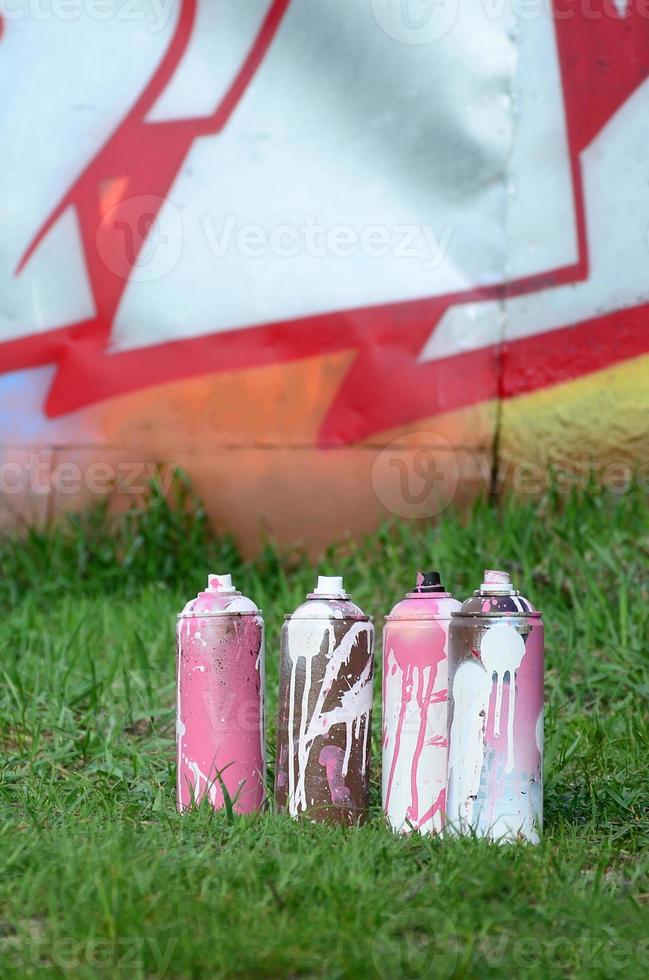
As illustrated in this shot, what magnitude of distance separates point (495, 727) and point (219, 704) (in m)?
0.56

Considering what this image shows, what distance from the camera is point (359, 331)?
173 inches

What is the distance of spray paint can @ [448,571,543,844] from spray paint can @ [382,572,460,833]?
0.24 feet

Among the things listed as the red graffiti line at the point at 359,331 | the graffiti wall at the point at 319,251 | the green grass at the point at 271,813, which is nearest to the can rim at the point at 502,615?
the green grass at the point at 271,813

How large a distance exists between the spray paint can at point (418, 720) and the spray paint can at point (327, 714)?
2.4 inches

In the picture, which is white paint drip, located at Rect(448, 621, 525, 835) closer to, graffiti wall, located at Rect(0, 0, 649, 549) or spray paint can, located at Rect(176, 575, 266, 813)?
spray paint can, located at Rect(176, 575, 266, 813)

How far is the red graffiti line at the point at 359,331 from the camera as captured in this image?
166 inches

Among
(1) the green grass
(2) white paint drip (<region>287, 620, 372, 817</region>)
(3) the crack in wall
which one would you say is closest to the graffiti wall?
(3) the crack in wall

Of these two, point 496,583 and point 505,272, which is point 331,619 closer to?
point 496,583

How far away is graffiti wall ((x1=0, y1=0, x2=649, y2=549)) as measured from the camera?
4.23m

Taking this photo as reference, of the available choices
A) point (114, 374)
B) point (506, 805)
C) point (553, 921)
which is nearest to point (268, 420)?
point (114, 374)

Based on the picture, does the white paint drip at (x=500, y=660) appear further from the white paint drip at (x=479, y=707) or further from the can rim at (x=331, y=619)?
the can rim at (x=331, y=619)

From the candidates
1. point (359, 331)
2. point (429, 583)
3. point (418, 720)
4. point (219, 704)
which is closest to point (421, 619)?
point (429, 583)

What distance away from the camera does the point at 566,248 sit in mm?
4238

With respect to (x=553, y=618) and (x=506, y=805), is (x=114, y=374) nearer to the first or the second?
(x=553, y=618)
